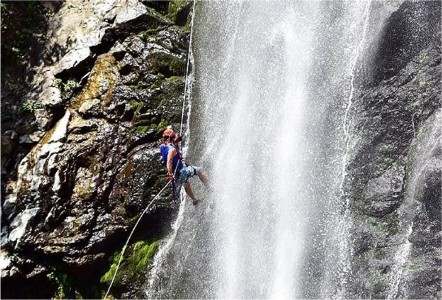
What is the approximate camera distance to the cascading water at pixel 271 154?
9.60 meters

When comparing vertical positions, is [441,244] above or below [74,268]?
above

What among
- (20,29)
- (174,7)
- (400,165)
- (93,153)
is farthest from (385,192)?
(20,29)

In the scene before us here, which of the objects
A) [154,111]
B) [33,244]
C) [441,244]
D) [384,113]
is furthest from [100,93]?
[441,244]

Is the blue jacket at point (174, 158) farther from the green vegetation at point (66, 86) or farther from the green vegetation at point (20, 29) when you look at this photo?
the green vegetation at point (20, 29)

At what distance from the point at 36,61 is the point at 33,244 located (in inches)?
192

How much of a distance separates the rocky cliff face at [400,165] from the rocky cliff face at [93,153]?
13.8ft

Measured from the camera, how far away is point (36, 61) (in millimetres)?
13273

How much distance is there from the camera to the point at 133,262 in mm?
11117

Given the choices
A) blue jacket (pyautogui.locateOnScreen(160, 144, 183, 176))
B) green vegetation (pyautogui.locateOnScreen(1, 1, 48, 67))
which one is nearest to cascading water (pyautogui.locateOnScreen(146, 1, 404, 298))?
blue jacket (pyautogui.locateOnScreen(160, 144, 183, 176))

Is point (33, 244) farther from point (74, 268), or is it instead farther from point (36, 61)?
point (36, 61)

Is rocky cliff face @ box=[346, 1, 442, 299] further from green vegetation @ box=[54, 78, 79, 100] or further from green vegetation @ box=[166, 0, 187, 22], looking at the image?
green vegetation @ box=[54, 78, 79, 100]

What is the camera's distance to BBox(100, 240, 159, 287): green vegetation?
11078 millimetres

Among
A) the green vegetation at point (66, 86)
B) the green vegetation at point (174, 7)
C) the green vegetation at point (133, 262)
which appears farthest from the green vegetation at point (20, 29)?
the green vegetation at point (133, 262)

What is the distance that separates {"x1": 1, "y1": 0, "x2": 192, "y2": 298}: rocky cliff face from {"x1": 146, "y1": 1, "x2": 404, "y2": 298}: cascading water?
2.81ft
